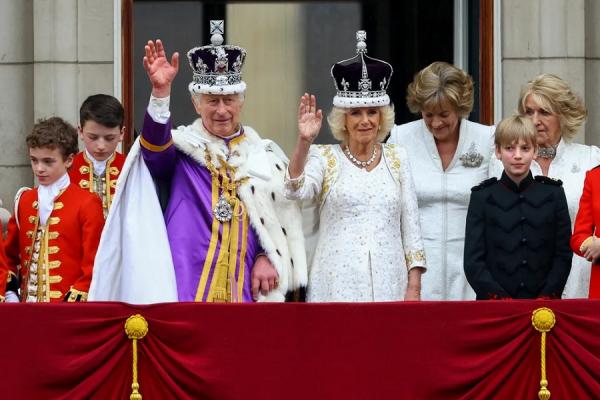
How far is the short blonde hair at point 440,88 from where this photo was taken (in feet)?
26.8

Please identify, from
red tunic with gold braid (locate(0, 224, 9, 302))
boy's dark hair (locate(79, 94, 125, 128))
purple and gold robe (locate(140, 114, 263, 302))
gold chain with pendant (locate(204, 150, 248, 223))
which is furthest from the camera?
boy's dark hair (locate(79, 94, 125, 128))

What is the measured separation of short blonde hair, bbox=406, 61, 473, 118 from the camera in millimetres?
8180

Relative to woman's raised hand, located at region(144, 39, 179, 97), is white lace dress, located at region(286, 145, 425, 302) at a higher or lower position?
lower

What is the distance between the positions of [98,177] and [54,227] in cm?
51

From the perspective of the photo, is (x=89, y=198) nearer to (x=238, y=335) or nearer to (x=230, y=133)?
(x=230, y=133)

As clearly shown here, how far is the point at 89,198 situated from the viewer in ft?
25.8

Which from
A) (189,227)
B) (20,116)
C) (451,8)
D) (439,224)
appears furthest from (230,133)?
(451,8)

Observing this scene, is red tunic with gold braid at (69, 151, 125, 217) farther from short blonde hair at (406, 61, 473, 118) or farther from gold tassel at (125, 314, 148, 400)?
short blonde hair at (406, 61, 473, 118)

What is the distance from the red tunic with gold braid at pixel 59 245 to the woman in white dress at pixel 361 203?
35.8 inches

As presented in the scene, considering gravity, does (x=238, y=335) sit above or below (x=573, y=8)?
below

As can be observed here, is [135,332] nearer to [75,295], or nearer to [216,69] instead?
[75,295]

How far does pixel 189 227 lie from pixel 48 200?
2.15ft

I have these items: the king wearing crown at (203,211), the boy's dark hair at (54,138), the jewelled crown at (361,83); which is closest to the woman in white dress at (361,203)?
the jewelled crown at (361,83)

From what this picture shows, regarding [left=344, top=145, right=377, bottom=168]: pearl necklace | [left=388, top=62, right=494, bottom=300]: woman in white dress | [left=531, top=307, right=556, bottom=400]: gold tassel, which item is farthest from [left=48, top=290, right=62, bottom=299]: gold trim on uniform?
[left=531, top=307, right=556, bottom=400]: gold tassel
